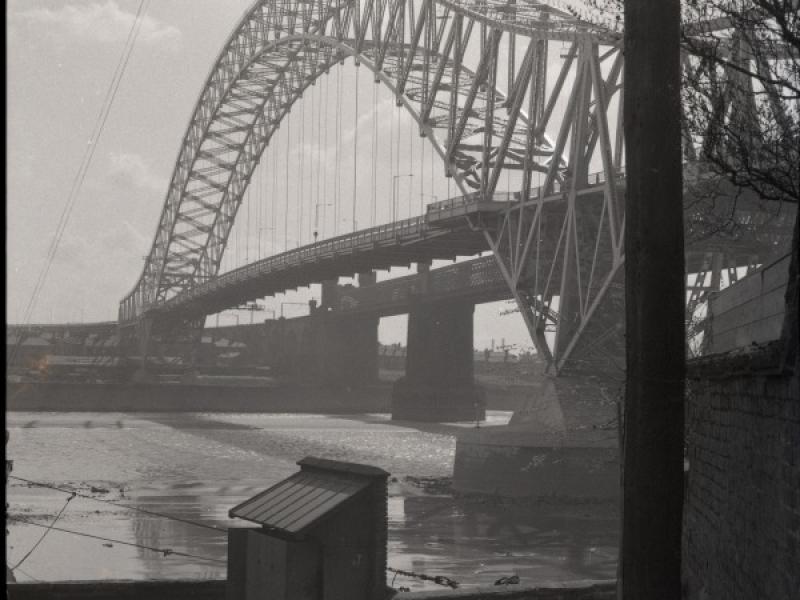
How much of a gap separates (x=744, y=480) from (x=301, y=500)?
5.67 m

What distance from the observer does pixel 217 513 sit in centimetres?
3425

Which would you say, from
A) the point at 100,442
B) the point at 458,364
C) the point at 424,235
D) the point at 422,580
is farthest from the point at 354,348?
the point at 422,580

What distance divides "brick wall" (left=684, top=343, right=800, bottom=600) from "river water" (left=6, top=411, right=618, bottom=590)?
4.96 metres

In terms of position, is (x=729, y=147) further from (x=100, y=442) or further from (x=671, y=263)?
(x=100, y=442)

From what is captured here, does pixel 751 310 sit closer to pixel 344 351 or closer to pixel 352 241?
pixel 352 241

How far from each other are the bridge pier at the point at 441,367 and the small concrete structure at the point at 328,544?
68497 mm

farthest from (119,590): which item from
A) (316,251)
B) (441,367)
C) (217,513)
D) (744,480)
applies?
(441,367)

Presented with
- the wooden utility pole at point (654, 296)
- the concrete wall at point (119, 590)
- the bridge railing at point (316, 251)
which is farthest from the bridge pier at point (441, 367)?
the wooden utility pole at point (654, 296)

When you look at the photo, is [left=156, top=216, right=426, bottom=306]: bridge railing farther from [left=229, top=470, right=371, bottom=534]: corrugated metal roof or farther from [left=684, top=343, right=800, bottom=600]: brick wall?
[left=684, top=343, right=800, bottom=600]: brick wall

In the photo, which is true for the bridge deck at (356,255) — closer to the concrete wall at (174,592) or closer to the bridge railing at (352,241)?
the bridge railing at (352,241)

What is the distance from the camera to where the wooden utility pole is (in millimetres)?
7215

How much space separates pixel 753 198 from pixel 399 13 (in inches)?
1075

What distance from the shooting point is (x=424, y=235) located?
54.5 metres

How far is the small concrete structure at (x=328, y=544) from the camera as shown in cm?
1266
